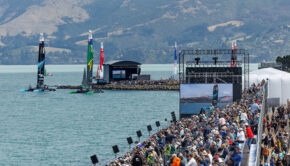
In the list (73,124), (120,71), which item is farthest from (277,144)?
(120,71)

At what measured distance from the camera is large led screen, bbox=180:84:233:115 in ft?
172

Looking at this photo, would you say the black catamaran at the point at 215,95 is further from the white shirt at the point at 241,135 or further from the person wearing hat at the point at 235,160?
the person wearing hat at the point at 235,160

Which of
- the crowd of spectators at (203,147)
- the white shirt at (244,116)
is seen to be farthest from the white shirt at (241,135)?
the white shirt at (244,116)

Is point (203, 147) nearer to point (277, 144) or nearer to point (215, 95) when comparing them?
point (277, 144)

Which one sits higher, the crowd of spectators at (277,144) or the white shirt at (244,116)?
the white shirt at (244,116)

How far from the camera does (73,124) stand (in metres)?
85.1

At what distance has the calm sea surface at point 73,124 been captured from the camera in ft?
176

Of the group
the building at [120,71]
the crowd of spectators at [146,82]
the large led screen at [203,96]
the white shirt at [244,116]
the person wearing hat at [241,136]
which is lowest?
the person wearing hat at [241,136]

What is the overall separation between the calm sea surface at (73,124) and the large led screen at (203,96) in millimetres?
7033

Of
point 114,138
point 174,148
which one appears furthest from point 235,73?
point 174,148

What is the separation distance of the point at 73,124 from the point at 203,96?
119ft

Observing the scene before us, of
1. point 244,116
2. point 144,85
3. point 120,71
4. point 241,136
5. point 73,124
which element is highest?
point 120,71

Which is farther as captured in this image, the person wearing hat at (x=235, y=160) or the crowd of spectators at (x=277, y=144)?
the crowd of spectators at (x=277, y=144)

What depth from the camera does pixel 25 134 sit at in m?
72.2
